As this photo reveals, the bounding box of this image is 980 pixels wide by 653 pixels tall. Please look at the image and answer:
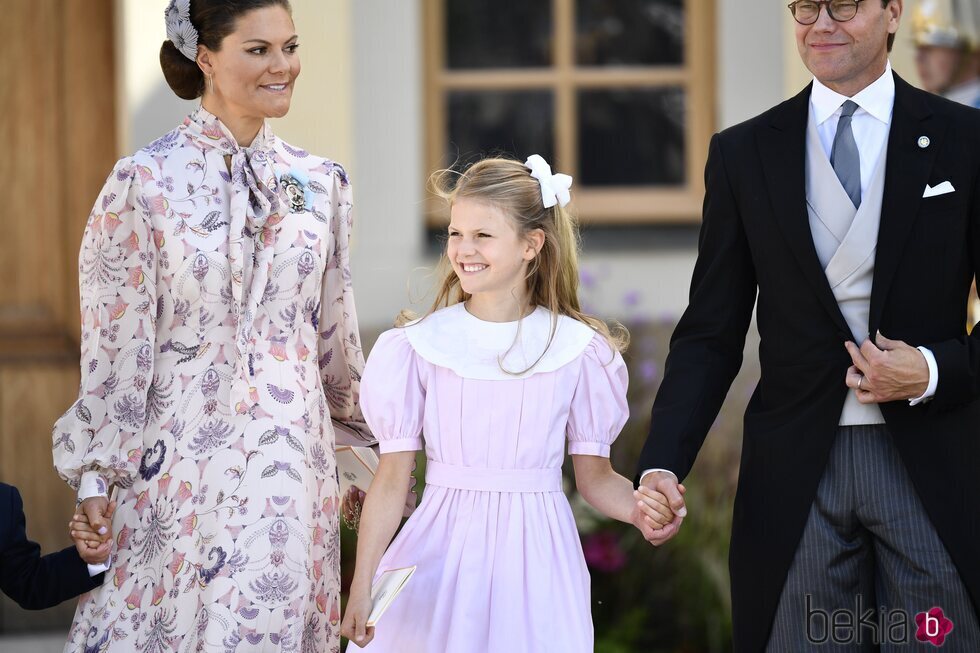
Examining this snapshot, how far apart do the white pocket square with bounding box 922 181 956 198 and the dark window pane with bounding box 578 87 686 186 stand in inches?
133

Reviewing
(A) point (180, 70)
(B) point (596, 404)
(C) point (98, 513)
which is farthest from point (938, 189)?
(C) point (98, 513)

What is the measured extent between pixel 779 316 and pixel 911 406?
31 cm

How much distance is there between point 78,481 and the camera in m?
2.97

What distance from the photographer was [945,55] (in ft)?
17.5

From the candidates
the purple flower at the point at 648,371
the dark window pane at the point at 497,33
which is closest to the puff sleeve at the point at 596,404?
the purple flower at the point at 648,371

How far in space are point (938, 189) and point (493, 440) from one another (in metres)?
1.06

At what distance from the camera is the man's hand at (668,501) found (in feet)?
9.12

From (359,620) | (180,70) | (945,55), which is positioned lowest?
(359,620)

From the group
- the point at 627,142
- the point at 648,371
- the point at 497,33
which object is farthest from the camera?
the point at 627,142

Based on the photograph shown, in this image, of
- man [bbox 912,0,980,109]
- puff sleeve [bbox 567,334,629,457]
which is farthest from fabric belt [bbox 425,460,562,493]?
man [bbox 912,0,980,109]

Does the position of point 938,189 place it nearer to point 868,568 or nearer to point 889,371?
point 889,371

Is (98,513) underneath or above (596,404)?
underneath

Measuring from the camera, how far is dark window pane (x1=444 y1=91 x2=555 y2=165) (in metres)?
5.91

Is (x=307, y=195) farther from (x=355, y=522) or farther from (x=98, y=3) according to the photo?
(x=98, y=3)
